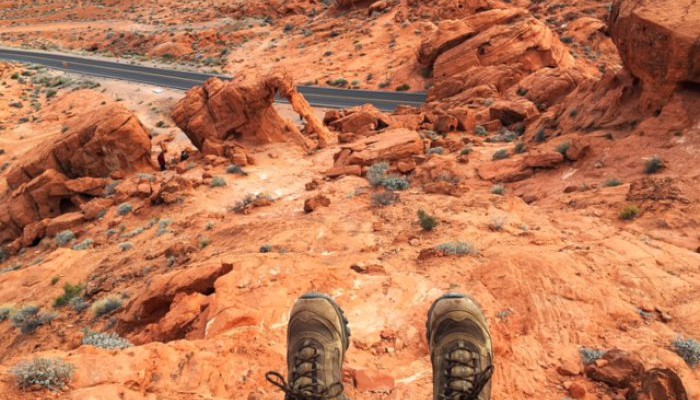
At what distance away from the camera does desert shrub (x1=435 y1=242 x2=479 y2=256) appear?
8.23m

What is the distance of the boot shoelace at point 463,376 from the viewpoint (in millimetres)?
3984

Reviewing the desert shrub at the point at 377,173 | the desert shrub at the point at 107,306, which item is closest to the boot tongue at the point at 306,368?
the desert shrub at the point at 107,306

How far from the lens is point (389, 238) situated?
9.83 m

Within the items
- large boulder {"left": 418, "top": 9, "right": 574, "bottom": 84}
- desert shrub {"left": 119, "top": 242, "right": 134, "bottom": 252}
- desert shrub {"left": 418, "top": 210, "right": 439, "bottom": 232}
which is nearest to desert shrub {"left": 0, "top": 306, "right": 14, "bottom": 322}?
desert shrub {"left": 119, "top": 242, "right": 134, "bottom": 252}

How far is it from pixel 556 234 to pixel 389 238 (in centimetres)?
335

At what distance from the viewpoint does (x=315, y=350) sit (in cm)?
437

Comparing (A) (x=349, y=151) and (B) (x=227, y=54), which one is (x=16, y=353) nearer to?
(A) (x=349, y=151)

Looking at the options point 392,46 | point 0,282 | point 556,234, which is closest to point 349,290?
point 556,234

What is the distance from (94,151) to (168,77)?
3097 cm

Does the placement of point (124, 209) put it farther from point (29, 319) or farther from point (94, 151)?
point (29, 319)

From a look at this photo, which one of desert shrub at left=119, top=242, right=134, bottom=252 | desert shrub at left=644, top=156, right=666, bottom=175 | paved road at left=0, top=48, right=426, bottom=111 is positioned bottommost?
paved road at left=0, top=48, right=426, bottom=111

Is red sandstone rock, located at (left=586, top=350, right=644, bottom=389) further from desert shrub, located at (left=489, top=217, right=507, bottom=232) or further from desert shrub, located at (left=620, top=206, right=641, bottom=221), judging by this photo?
desert shrub, located at (left=620, top=206, right=641, bottom=221)

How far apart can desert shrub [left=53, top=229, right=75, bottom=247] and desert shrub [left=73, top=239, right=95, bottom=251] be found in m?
1.49

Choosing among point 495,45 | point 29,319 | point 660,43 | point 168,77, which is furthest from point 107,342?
point 168,77
